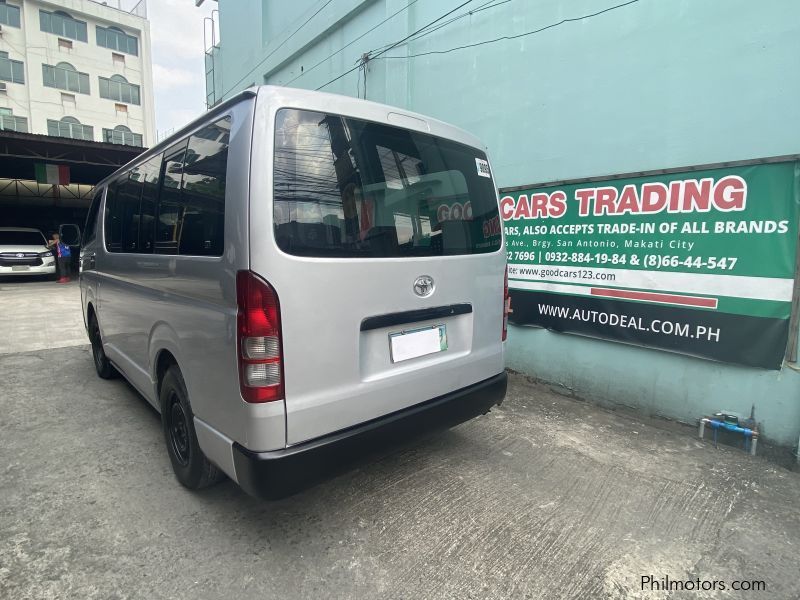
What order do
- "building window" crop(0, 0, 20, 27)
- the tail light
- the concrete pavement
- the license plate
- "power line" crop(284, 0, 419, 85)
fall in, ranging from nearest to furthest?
1. the tail light
2. the license plate
3. "power line" crop(284, 0, 419, 85)
4. the concrete pavement
5. "building window" crop(0, 0, 20, 27)

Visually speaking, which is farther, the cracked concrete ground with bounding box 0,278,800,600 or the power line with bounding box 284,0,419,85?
the power line with bounding box 284,0,419,85

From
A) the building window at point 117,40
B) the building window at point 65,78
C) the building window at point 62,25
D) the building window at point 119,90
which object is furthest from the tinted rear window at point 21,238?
the building window at point 117,40

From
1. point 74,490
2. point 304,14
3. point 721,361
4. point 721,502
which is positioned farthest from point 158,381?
point 304,14

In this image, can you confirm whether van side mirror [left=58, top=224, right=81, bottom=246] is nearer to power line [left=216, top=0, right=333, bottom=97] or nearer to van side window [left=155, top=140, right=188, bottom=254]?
power line [left=216, top=0, right=333, bottom=97]

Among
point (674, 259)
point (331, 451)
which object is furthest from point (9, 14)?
point (674, 259)

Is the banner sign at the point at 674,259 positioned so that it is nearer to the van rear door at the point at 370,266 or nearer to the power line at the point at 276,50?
the van rear door at the point at 370,266

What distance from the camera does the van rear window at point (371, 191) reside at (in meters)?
1.85

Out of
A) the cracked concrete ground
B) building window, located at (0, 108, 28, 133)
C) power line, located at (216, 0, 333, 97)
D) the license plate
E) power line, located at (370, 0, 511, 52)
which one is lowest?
the cracked concrete ground

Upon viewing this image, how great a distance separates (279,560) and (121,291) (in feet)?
7.86

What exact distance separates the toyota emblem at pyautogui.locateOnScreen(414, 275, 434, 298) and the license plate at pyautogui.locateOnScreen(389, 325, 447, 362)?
18 centimetres

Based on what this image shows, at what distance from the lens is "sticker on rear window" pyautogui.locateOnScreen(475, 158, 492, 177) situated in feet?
8.87

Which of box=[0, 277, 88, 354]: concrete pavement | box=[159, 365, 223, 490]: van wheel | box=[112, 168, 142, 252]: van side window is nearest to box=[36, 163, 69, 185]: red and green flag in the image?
box=[0, 277, 88, 354]: concrete pavement

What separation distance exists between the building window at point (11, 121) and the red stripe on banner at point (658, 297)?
3628 cm

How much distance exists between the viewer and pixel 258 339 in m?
1.77
